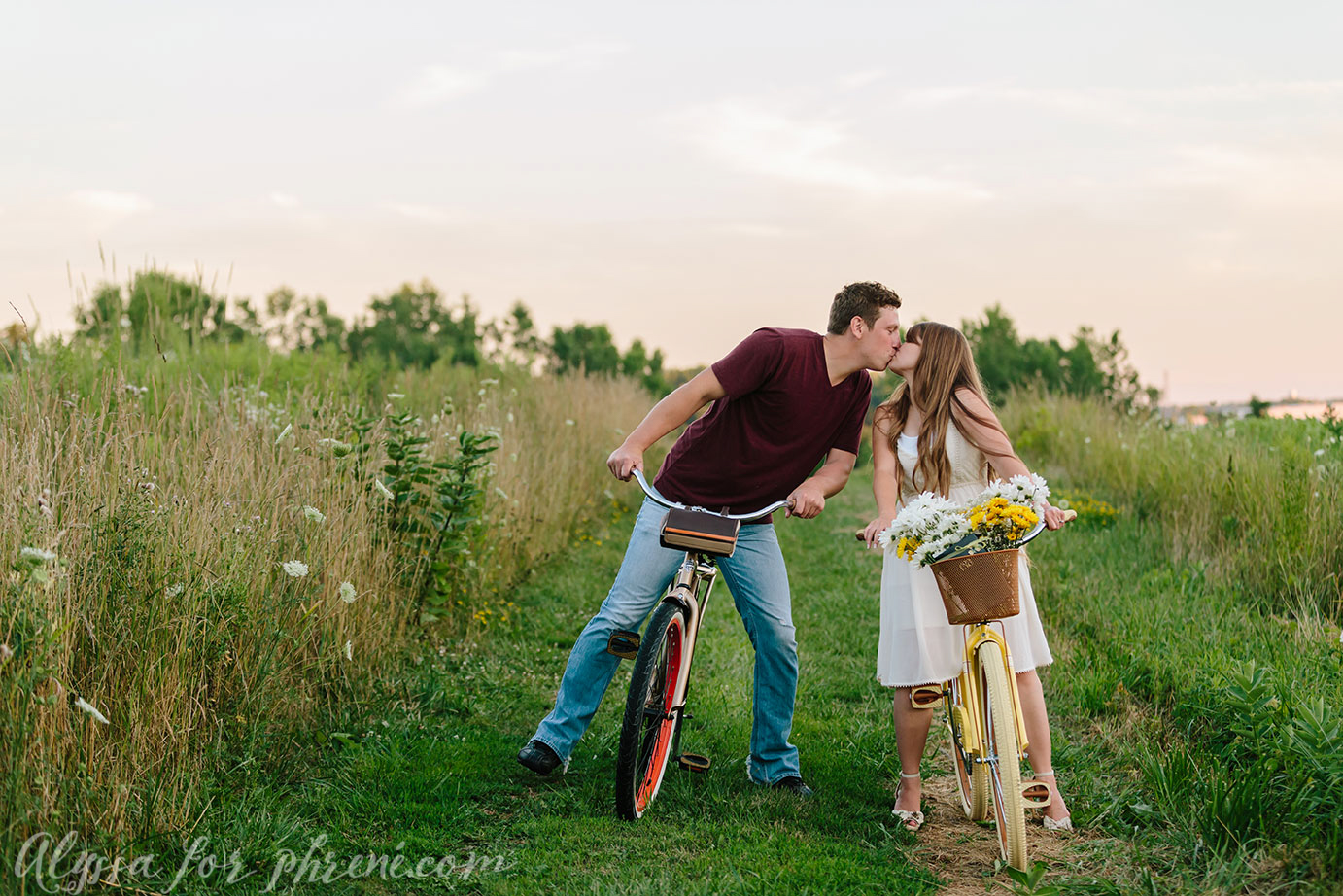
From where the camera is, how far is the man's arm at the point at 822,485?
163 inches

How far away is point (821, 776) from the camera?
4809 mm

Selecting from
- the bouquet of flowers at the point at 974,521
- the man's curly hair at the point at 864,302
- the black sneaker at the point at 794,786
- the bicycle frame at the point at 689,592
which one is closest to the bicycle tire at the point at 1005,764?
the bouquet of flowers at the point at 974,521

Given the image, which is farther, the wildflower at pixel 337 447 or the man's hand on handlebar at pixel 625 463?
the wildflower at pixel 337 447

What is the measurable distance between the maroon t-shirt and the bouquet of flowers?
83cm

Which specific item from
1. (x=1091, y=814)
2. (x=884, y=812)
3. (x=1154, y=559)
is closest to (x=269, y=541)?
(x=884, y=812)

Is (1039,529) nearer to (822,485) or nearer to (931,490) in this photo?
(931,490)

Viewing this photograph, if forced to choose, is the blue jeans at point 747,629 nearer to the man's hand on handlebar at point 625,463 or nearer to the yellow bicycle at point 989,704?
the man's hand on handlebar at point 625,463

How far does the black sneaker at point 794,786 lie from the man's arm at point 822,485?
3.89 ft

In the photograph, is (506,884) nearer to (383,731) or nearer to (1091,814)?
(383,731)

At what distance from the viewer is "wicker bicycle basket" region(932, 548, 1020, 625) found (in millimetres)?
3639

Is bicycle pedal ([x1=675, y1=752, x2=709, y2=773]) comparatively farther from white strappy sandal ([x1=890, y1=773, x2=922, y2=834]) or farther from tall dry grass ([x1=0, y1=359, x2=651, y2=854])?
tall dry grass ([x1=0, y1=359, x2=651, y2=854])

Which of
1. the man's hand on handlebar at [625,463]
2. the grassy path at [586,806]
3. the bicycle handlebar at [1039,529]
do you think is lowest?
the grassy path at [586,806]

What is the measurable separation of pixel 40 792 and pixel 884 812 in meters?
3.14

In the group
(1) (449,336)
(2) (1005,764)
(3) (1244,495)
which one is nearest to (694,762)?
(2) (1005,764)
